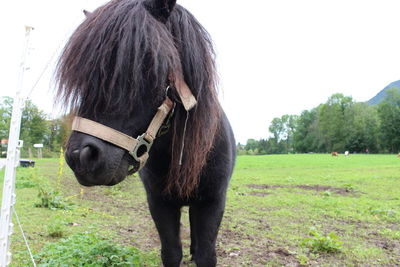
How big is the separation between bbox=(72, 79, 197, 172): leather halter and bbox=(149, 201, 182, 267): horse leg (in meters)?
1.08

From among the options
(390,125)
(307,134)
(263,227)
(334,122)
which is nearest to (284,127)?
(307,134)

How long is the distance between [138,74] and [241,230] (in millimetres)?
4156

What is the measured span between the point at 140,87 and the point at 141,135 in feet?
0.84

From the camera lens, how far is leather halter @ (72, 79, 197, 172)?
158 cm

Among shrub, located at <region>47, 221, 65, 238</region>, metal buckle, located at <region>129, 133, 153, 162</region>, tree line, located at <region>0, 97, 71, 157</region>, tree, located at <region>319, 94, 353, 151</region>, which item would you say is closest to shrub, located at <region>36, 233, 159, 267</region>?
shrub, located at <region>47, 221, 65, 238</region>

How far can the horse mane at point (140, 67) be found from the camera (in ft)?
5.27

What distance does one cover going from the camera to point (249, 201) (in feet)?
26.9

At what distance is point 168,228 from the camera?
2791mm

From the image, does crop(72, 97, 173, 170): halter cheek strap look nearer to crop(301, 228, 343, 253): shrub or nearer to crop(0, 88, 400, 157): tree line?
crop(301, 228, 343, 253): shrub

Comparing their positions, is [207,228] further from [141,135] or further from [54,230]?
[54,230]

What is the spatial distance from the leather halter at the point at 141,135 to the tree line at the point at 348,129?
6444 centimetres

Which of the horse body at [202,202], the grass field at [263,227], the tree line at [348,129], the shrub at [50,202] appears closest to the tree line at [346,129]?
the tree line at [348,129]

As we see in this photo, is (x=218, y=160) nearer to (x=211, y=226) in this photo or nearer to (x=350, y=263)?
(x=211, y=226)

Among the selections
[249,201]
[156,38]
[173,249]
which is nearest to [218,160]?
[173,249]
